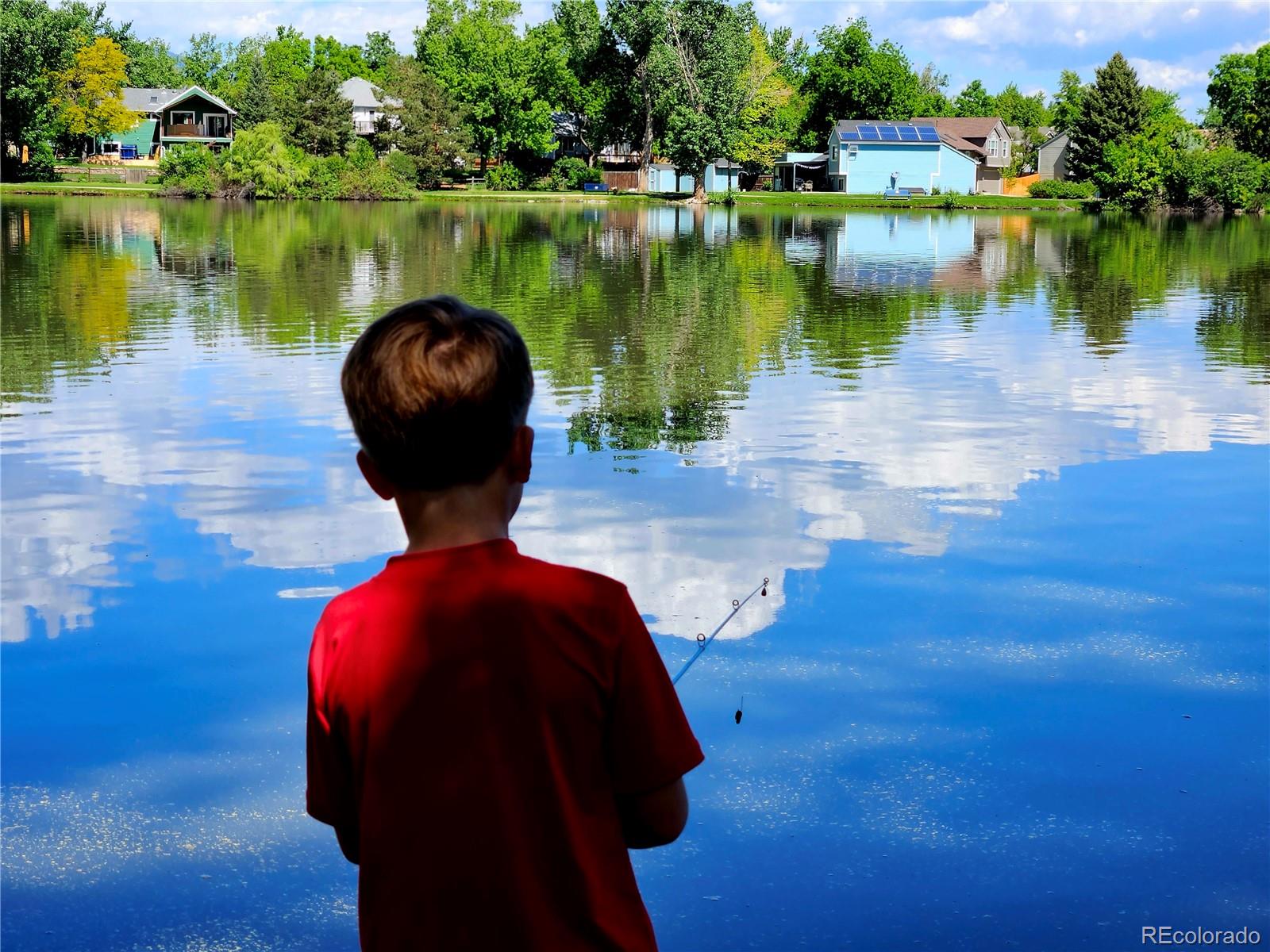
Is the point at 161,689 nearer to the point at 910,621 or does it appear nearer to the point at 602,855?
the point at 910,621

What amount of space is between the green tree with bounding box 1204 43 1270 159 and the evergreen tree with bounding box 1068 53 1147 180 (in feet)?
31.3

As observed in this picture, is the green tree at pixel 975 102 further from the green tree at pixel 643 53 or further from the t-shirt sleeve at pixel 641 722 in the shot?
the t-shirt sleeve at pixel 641 722

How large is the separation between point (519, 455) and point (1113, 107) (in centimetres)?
8701

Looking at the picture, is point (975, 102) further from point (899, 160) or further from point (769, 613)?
point (769, 613)

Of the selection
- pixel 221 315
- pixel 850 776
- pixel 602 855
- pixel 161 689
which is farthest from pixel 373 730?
pixel 221 315

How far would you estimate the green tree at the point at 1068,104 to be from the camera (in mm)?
85456

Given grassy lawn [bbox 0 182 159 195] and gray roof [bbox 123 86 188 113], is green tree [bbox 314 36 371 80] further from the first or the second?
grassy lawn [bbox 0 182 159 195]

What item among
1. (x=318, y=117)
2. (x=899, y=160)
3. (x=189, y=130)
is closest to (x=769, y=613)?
(x=318, y=117)

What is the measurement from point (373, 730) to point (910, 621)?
5140 millimetres

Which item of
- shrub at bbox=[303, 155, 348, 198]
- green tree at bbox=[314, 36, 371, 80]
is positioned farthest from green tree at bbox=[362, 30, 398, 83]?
shrub at bbox=[303, 155, 348, 198]

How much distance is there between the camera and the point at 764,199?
8012 centimetres

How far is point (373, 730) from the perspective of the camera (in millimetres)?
1842

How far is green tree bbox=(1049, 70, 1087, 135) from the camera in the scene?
8546 centimetres

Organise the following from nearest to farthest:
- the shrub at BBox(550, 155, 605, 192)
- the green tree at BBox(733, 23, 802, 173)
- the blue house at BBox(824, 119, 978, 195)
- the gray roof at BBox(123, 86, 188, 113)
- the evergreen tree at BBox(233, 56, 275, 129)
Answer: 1. the evergreen tree at BBox(233, 56, 275, 129)
2. the green tree at BBox(733, 23, 802, 173)
3. the shrub at BBox(550, 155, 605, 192)
4. the blue house at BBox(824, 119, 978, 195)
5. the gray roof at BBox(123, 86, 188, 113)
